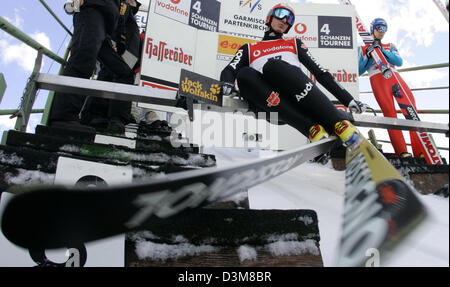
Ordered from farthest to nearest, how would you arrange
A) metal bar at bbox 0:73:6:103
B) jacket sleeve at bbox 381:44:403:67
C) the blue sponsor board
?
the blue sponsor board → jacket sleeve at bbox 381:44:403:67 → metal bar at bbox 0:73:6:103

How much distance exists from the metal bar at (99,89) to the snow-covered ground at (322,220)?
63 cm

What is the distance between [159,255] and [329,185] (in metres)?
1.19

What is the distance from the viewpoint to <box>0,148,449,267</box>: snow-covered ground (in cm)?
62

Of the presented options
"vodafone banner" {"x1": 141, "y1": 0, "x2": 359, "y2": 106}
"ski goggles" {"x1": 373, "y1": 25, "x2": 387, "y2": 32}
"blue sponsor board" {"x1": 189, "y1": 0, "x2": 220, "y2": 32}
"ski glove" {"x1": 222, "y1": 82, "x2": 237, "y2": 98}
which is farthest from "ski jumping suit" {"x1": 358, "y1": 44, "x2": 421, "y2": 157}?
"blue sponsor board" {"x1": 189, "y1": 0, "x2": 220, "y2": 32}

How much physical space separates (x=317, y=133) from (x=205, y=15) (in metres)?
3.35

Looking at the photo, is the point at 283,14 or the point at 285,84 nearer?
the point at 285,84

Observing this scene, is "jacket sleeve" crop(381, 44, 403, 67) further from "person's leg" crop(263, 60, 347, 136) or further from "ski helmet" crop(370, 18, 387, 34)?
"person's leg" crop(263, 60, 347, 136)

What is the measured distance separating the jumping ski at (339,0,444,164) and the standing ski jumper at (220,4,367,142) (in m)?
1.28

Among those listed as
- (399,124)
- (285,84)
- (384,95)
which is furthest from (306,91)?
(384,95)

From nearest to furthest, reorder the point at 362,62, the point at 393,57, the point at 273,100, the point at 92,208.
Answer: the point at 92,208 → the point at 273,100 → the point at 393,57 → the point at 362,62

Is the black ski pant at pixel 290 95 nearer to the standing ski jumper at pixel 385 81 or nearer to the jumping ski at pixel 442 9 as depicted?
the jumping ski at pixel 442 9

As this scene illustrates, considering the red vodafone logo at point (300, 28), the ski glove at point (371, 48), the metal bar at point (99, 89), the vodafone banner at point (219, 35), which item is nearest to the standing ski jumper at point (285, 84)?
the metal bar at point (99, 89)

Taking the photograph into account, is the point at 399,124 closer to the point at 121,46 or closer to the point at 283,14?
the point at 283,14

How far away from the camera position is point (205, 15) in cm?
461
